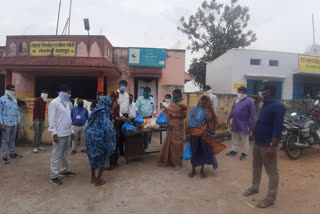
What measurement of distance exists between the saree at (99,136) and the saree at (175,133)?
1373 mm

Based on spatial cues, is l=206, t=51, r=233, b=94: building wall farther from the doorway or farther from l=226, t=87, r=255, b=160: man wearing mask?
the doorway

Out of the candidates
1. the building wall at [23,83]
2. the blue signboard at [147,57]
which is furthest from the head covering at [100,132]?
the building wall at [23,83]

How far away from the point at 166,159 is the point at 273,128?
97.8 inches

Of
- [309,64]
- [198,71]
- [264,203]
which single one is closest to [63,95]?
[264,203]

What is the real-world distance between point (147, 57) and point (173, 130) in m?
6.67

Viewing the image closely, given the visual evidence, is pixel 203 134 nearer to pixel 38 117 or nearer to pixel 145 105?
pixel 145 105

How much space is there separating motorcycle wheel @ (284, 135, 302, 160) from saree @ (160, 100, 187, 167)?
259cm

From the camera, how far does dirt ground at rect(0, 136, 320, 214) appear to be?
303cm

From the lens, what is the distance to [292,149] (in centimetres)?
529

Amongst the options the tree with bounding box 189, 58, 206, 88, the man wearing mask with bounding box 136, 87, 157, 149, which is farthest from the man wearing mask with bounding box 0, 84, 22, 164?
the tree with bounding box 189, 58, 206, 88

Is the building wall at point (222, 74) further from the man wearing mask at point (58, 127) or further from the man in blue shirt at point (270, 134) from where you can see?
the man wearing mask at point (58, 127)

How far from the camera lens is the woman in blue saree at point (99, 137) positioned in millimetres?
3736

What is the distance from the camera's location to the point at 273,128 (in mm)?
2951

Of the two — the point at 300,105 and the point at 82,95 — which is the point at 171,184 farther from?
the point at 82,95
